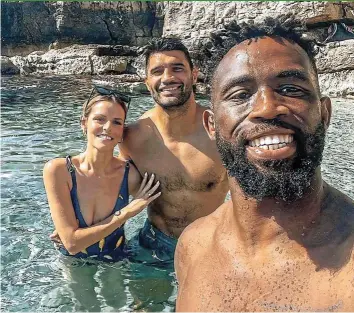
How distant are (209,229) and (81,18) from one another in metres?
16.9

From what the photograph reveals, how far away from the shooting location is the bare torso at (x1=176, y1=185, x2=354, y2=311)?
150 cm

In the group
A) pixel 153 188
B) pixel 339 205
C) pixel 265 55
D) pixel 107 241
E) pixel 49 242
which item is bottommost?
pixel 49 242

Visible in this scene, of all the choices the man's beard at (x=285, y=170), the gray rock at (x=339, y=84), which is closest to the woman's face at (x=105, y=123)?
the man's beard at (x=285, y=170)

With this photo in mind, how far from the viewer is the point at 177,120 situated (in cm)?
347

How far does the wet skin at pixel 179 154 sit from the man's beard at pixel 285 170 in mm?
1816

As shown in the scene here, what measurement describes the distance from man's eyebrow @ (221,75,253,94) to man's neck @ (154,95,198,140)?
1684mm

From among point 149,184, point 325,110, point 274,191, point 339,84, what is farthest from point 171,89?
point 339,84

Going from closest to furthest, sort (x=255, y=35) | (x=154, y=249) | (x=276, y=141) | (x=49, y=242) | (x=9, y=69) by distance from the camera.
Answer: (x=276, y=141), (x=255, y=35), (x=154, y=249), (x=49, y=242), (x=9, y=69)

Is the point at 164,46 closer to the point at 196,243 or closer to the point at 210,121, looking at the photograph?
the point at 210,121

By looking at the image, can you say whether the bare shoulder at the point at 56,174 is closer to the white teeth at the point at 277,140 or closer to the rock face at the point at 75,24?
the white teeth at the point at 277,140

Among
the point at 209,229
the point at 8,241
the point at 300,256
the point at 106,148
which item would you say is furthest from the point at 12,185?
the point at 300,256

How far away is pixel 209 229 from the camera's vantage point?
195 cm

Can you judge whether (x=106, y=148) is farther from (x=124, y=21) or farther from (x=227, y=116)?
(x=124, y=21)

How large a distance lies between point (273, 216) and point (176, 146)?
1.89 metres
